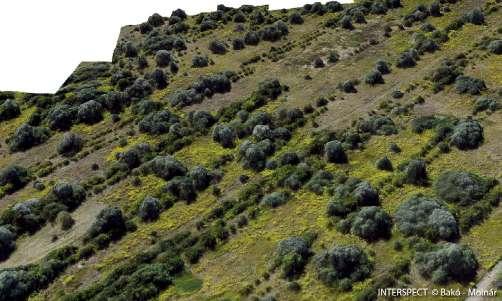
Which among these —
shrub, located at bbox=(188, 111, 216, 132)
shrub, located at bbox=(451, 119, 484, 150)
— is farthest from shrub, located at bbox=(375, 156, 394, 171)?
shrub, located at bbox=(188, 111, 216, 132)

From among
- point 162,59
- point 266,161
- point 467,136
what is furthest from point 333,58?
point 467,136

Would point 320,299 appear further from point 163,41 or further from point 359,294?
A: point 163,41

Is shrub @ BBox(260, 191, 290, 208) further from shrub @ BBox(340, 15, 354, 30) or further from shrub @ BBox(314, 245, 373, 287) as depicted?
shrub @ BBox(340, 15, 354, 30)

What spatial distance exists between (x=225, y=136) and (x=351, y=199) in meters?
20.5

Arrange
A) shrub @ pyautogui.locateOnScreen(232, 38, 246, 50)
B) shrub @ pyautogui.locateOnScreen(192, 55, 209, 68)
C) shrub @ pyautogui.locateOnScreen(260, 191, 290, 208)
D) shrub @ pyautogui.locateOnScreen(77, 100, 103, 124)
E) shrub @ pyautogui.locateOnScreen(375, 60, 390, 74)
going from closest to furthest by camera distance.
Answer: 1. shrub @ pyautogui.locateOnScreen(260, 191, 290, 208)
2. shrub @ pyautogui.locateOnScreen(77, 100, 103, 124)
3. shrub @ pyautogui.locateOnScreen(375, 60, 390, 74)
4. shrub @ pyautogui.locateOnScreen(192, 55, 209, 68)
5. shrub @ pyautogui.locateOnScreen(232, 38, 246, 50)

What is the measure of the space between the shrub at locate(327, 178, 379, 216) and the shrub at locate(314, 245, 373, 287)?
6.87 metres

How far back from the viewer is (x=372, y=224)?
6100cm

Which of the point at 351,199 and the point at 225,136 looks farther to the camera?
the point at 225,136

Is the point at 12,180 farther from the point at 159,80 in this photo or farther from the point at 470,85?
the point at 470,85

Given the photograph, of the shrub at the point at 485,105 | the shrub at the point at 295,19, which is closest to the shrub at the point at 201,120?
the shrub at the point at 295,19

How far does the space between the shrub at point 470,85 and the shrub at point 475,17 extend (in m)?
20.5

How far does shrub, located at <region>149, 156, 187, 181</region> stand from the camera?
2921 inches

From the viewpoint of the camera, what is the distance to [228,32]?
106 meters

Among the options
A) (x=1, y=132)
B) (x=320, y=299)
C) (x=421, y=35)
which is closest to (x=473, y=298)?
(x=320, y=299)
